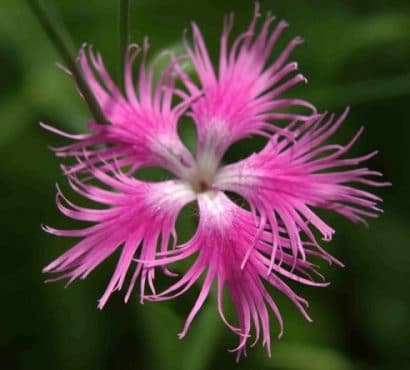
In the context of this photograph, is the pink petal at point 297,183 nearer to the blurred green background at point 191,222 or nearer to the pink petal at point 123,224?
the pink petal at point 123,224

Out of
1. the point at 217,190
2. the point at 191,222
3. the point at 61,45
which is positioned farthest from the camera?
the point at 191,222

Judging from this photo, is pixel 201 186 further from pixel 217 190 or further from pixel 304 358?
pixel 304 358

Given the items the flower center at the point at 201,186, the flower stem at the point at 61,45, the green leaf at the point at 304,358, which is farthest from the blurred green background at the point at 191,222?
the flower stem at the point at 61,45

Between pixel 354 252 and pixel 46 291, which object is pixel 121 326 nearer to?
pixel 46 291

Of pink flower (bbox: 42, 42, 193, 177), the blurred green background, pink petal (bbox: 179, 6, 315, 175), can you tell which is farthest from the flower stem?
the blurred green background

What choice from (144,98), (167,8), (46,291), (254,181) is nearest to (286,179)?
(254,181)

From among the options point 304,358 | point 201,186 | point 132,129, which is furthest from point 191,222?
point 304,358
